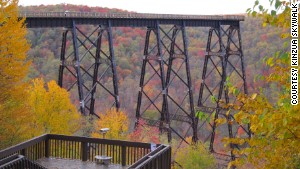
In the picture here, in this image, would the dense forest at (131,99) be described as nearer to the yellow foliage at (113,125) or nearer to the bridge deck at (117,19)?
the yellow foliage at (113,125)

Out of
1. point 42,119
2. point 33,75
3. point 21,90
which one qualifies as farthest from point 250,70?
point 21,90

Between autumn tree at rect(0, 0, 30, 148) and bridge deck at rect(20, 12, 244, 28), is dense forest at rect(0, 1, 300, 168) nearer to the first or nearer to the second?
autumn tree at rect(0, 0, 30, 148)

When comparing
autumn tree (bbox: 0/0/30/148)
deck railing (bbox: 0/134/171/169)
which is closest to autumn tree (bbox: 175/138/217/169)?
autumn tree (bbox: 0/0/30/148)

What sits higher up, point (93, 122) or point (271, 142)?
point (271, 142)

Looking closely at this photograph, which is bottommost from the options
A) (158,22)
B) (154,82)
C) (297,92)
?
(154,82)

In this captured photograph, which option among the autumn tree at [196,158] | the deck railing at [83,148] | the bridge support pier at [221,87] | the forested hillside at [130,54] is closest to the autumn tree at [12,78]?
the deck railing at [83,148]

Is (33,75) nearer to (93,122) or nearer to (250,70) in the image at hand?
(93,122)

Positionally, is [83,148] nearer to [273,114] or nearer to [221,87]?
[273,114]
